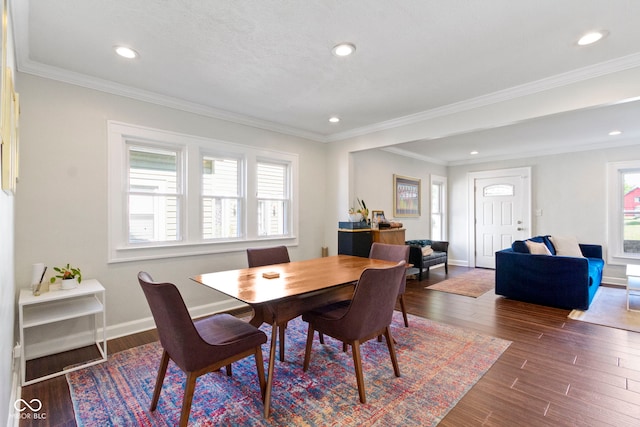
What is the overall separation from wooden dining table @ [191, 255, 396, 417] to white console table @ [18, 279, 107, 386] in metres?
1.07

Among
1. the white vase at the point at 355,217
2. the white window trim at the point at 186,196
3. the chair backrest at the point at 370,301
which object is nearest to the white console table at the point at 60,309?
the white window trim at the point at 186,196

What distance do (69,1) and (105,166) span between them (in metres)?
1.53

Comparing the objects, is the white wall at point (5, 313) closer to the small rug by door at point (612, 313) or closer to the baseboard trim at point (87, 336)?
the baseboard trim at point (87, 336)

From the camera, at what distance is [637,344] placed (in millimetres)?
2918

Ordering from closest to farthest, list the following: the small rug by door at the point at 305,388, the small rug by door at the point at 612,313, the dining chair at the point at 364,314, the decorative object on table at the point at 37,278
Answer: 1. the small rug by door at the point at 305,388
2. the dining chair at the point at 364,314
3. the decorative object on table at the point at 37,278
4. the small rug by door at the point at 612,313

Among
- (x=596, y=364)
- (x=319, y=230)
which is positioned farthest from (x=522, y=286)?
(x=319, y=230)

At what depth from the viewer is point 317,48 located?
241 centimetres

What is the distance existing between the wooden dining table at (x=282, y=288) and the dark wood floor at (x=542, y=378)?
1.09m

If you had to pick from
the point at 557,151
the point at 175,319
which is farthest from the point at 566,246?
the point at 175,319

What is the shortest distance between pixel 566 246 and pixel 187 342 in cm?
600

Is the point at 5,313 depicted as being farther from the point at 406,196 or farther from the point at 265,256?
the point at 406,196

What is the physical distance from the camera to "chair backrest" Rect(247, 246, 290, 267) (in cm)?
317

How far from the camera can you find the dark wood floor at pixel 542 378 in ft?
6.27

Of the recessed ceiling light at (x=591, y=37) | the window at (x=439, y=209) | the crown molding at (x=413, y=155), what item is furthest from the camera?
the window at (x=439, y=209)
